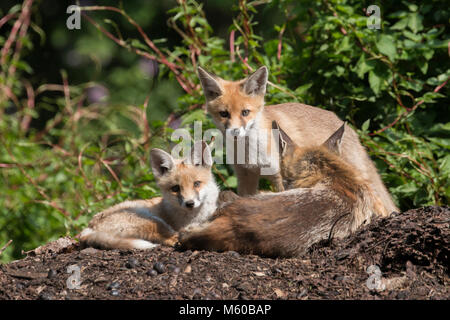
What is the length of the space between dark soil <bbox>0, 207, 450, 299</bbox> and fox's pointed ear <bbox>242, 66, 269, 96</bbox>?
1.96 metres

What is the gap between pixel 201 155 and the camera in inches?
180

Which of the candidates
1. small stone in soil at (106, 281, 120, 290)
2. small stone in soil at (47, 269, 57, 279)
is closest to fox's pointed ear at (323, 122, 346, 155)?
small stone in soil at (106, 281, 120, 290)

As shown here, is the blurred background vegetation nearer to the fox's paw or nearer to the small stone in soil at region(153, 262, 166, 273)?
the fox's paw

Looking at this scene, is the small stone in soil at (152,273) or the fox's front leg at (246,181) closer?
the small stone in soil at (152,273)

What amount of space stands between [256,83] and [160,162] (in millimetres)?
1279

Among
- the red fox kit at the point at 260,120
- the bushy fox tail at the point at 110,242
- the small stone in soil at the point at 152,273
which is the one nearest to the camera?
the small stone in soil at the point at 152,273

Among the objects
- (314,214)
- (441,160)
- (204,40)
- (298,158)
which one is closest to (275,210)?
(314,214)

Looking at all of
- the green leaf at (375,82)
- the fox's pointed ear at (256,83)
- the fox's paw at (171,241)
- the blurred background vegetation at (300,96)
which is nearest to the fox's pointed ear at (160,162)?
the fox's paw at (171,241)

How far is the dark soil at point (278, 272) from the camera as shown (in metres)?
3.08

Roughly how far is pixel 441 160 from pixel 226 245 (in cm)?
245

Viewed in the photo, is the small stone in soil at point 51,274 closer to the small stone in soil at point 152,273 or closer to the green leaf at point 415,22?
the small stone in soil at point 152,273

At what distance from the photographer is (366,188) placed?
393cm

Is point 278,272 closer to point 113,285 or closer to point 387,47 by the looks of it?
point 113,285

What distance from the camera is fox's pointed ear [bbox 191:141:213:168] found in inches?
180
